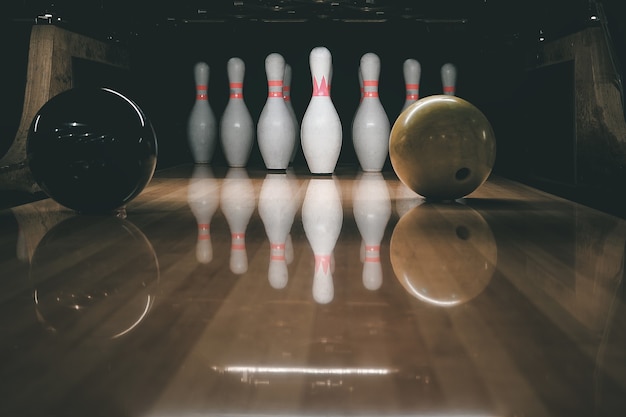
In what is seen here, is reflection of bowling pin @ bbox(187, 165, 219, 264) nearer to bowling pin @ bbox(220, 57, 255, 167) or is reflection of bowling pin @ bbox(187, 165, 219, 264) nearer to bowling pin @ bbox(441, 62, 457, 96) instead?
bowling pin @ bbox(220, 57, 255, 167)

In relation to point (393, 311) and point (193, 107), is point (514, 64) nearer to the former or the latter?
point (193, 107)

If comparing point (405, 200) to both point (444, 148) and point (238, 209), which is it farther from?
point (238, 209)

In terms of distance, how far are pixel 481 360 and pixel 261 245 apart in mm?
980

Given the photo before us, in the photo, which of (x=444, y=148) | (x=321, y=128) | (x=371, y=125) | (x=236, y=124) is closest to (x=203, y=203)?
(x=444, y=148)

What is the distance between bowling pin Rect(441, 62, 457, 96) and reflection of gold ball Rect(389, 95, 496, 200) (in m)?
1.78

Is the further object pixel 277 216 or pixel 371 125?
pixel 371 125

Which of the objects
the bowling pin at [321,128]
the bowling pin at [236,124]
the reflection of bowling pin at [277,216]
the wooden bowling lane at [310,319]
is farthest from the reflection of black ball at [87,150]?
the bowling pin at [236,124]

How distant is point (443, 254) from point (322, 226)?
1.71 ft

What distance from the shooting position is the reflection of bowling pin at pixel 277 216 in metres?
1.51

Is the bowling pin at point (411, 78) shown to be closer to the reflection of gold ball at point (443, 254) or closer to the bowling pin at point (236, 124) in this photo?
the bowling pin at point (236, 124)

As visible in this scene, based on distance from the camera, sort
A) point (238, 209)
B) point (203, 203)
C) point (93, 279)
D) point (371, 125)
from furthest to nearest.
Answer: point (371, 125)
point (203, 203)
point (238, 209)
point (93, 279)

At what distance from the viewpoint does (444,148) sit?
267 cm

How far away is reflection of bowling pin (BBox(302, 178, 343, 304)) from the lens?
1382mm

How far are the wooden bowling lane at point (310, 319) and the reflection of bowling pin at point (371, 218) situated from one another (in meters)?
0.01
